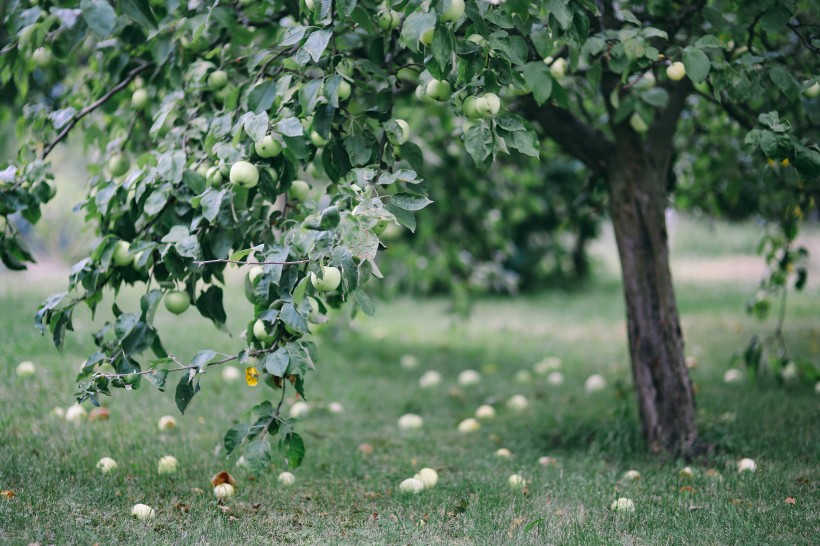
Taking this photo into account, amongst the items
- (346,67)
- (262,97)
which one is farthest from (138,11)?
(346,67)

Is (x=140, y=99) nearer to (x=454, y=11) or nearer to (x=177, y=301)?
(x=177, y=301)

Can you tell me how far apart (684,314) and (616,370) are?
2.11 meters

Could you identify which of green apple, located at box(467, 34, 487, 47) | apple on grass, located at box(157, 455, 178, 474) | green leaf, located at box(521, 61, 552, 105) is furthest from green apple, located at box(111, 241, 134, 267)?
green leaf, located at box(521, 61, 552, 105)

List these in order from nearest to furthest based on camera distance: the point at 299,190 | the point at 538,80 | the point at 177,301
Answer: the point at 538,80, the point at 177,301, the point at 299,190

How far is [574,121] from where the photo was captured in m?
3.05

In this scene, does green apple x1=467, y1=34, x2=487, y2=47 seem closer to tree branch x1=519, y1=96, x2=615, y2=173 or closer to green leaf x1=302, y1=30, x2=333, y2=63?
green leaf x1=302, y1=30, x2=333, y2=63

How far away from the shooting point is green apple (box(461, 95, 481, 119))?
1.87m

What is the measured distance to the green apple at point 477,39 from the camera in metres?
1.86

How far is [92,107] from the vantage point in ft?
7.79

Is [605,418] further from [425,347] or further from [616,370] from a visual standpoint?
[425,347]

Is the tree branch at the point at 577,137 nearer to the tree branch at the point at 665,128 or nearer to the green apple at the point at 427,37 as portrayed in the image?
the tree branch at the point at 665,128

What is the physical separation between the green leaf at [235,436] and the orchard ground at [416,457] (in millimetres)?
316

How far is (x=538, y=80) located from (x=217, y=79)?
3.24 ft

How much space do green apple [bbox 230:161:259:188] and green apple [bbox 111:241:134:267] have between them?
15.5 inches
